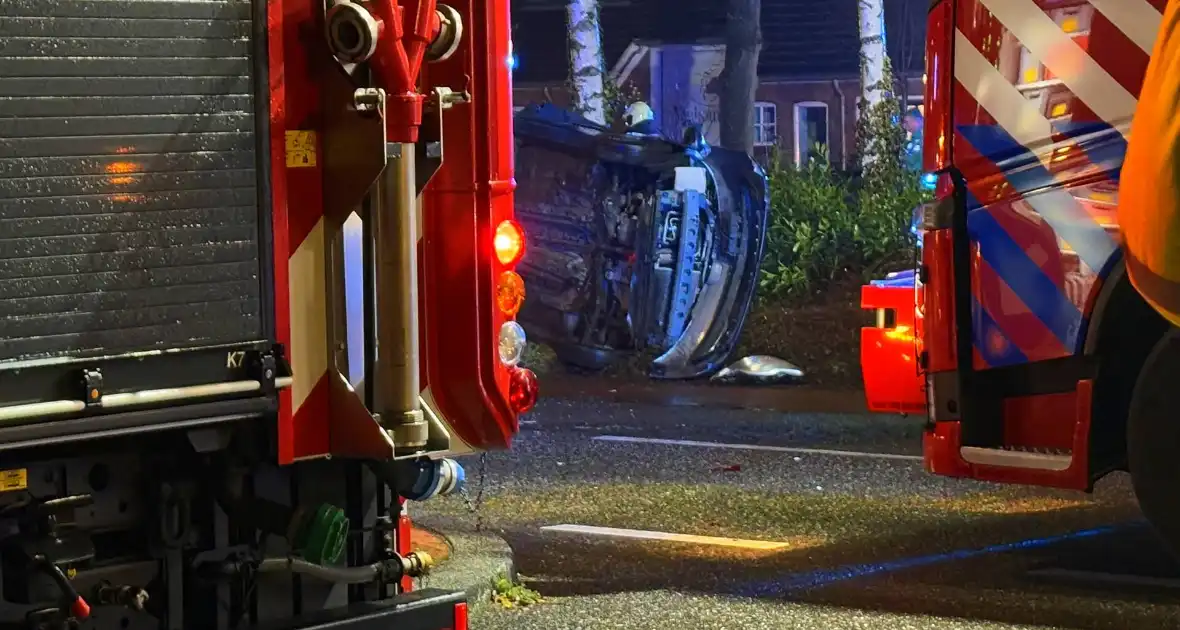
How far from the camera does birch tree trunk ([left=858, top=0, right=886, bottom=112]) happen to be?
21.7 metres

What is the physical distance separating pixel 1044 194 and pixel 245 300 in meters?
4.02

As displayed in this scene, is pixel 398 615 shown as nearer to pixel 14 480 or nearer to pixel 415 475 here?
pixel 415 475

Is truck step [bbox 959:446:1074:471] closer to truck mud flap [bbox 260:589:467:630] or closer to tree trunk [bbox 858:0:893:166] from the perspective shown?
truck mud flap [bbox 260:589:467:630]

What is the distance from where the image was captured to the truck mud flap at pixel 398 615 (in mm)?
4246

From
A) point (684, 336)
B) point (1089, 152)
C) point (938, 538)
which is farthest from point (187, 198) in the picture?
point (684, 336)

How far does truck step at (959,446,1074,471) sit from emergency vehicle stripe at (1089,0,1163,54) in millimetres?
1694

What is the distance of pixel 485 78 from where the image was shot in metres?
4.53

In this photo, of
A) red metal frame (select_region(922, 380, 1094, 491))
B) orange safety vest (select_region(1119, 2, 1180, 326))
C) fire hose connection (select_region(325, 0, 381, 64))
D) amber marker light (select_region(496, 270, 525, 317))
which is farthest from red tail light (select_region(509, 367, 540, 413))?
red metal frame (select_region(922, 380, 1094, 491))

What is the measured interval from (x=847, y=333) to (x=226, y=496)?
1294cm

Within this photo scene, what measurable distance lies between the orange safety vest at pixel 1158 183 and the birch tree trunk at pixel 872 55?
61.0ft

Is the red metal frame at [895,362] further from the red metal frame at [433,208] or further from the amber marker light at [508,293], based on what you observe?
the red metal frame at [433,208]

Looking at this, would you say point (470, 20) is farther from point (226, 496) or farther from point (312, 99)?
point (226, 496)

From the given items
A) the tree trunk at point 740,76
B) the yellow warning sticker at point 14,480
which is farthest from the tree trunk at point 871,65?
the yellow warning sticker at point 14,480

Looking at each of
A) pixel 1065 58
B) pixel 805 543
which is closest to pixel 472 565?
pixel 805 543
